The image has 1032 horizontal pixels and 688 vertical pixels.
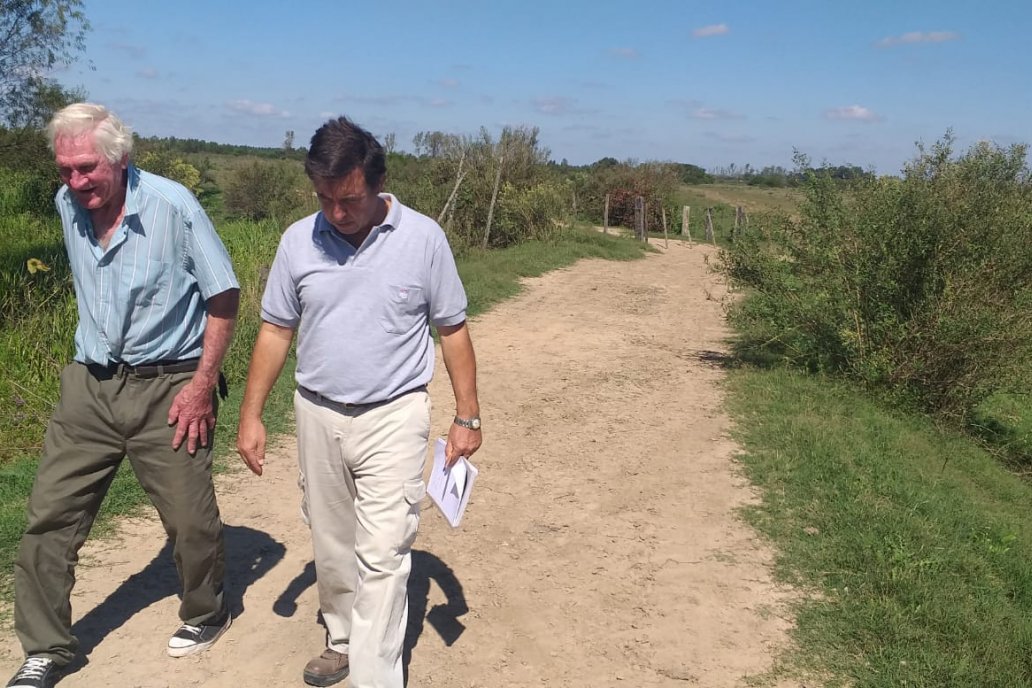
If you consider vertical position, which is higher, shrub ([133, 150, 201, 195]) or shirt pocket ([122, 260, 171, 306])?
shrub ([133, 150, 201, 195])

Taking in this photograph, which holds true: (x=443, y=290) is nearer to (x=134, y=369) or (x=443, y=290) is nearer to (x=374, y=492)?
(x=374, y=492)

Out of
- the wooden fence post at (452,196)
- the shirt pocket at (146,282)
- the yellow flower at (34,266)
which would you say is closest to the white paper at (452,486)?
the shirt pocket at (146,282)

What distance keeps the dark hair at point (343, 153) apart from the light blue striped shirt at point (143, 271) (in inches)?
25.7

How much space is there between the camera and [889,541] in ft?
14.5

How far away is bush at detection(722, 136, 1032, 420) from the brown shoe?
5.58 metres

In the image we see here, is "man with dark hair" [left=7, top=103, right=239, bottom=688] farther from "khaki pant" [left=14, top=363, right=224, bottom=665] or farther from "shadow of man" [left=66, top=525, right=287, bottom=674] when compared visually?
"shadow of man" [left=66, top=525, right=287, bottom=674]

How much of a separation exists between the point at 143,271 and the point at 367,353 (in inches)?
34.4

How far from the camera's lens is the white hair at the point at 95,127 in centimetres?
283

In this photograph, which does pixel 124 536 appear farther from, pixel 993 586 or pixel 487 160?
pixel 487 160

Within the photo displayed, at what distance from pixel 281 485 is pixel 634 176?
86.4 feet

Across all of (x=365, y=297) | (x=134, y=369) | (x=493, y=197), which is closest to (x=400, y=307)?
(x=365, y=297)

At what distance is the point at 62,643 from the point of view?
10.3 feet

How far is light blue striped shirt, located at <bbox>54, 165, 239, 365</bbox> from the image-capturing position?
301 cm

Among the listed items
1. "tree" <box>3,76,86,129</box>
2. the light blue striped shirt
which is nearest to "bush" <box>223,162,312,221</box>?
"tree" <box>3,76,86,129</box>
